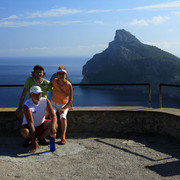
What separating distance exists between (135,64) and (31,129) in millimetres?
174426

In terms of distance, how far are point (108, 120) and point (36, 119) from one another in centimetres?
190

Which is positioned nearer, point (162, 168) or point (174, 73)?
point (162, 168)

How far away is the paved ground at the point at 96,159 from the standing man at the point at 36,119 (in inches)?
11.7

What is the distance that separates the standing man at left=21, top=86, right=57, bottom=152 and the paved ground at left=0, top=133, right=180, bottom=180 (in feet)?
0.97

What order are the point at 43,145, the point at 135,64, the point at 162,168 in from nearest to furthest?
the point at 162,168 → the point at 43,145 → the point at 135,64

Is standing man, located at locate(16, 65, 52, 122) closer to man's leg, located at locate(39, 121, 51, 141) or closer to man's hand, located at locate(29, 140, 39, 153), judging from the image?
man's leg, located at locate(39, 121, 51, 141)

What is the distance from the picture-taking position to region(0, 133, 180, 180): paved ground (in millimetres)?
3617

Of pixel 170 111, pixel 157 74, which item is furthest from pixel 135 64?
pixel 170 111

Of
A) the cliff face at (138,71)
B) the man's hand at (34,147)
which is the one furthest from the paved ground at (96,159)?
the cliff face at (138,71)

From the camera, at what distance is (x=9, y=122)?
5.78 meters

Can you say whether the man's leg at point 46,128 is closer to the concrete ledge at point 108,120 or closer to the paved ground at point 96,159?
the paved ground at point 96,159

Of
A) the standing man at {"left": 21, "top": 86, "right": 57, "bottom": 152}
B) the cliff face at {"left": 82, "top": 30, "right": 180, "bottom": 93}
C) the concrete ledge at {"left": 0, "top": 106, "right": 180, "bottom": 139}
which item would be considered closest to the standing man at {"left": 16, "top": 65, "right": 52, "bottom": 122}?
the standing man at {"left": 21, "top": 86, "right": 57, "bottom": 152}

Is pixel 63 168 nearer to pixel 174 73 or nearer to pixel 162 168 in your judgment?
pixel 162 168

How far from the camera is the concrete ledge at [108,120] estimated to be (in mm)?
5770
